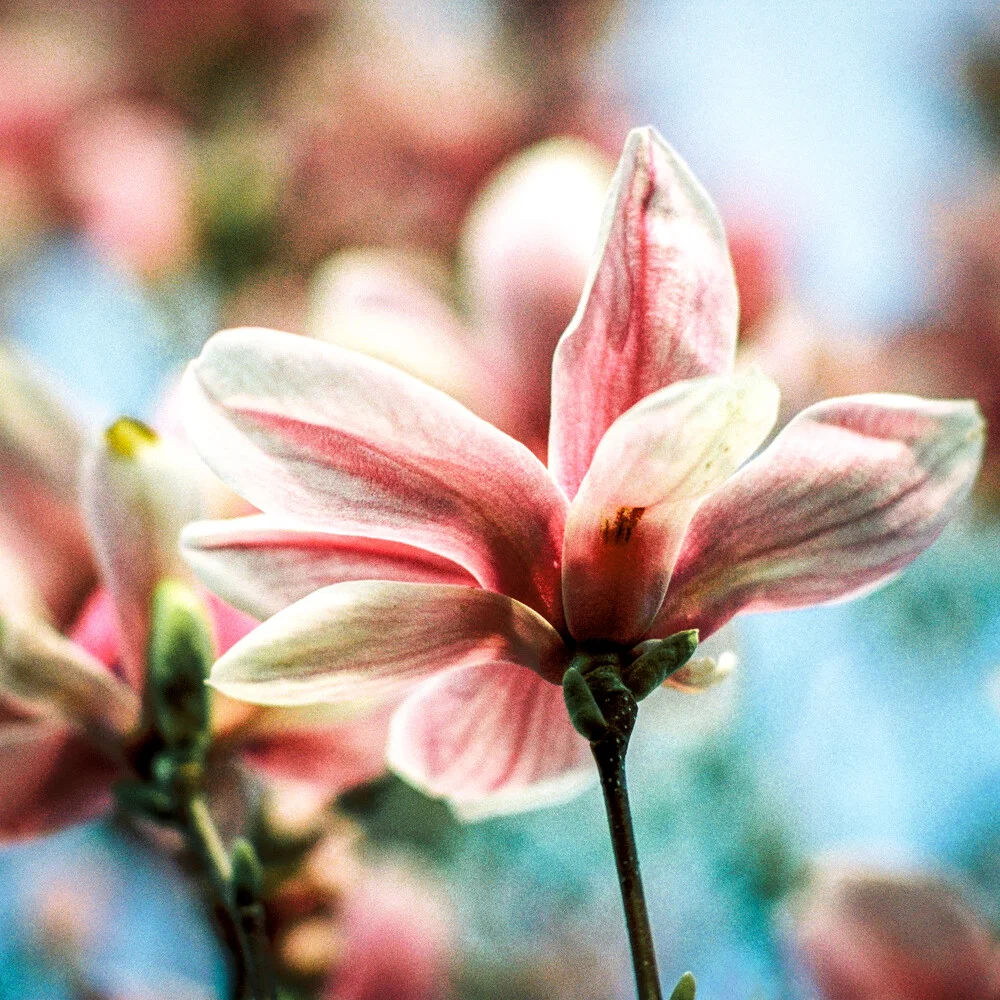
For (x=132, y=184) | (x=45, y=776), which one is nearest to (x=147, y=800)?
(x=45, y=776)

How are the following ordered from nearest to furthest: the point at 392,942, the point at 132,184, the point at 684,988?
the point at 684,988 → the point at 392,942 → the point at 132,184

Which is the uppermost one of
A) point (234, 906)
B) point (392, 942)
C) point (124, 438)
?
point (124, 438)

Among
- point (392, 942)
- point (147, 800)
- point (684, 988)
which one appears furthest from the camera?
point (392, 942)

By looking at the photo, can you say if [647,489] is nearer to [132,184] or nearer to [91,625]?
[91,625]

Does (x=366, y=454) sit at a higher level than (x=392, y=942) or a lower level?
higher

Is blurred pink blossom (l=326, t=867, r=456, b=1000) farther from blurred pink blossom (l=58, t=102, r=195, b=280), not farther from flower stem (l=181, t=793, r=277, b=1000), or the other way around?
blurred pink blossom (l=58, t=102, r=195, b=280)
